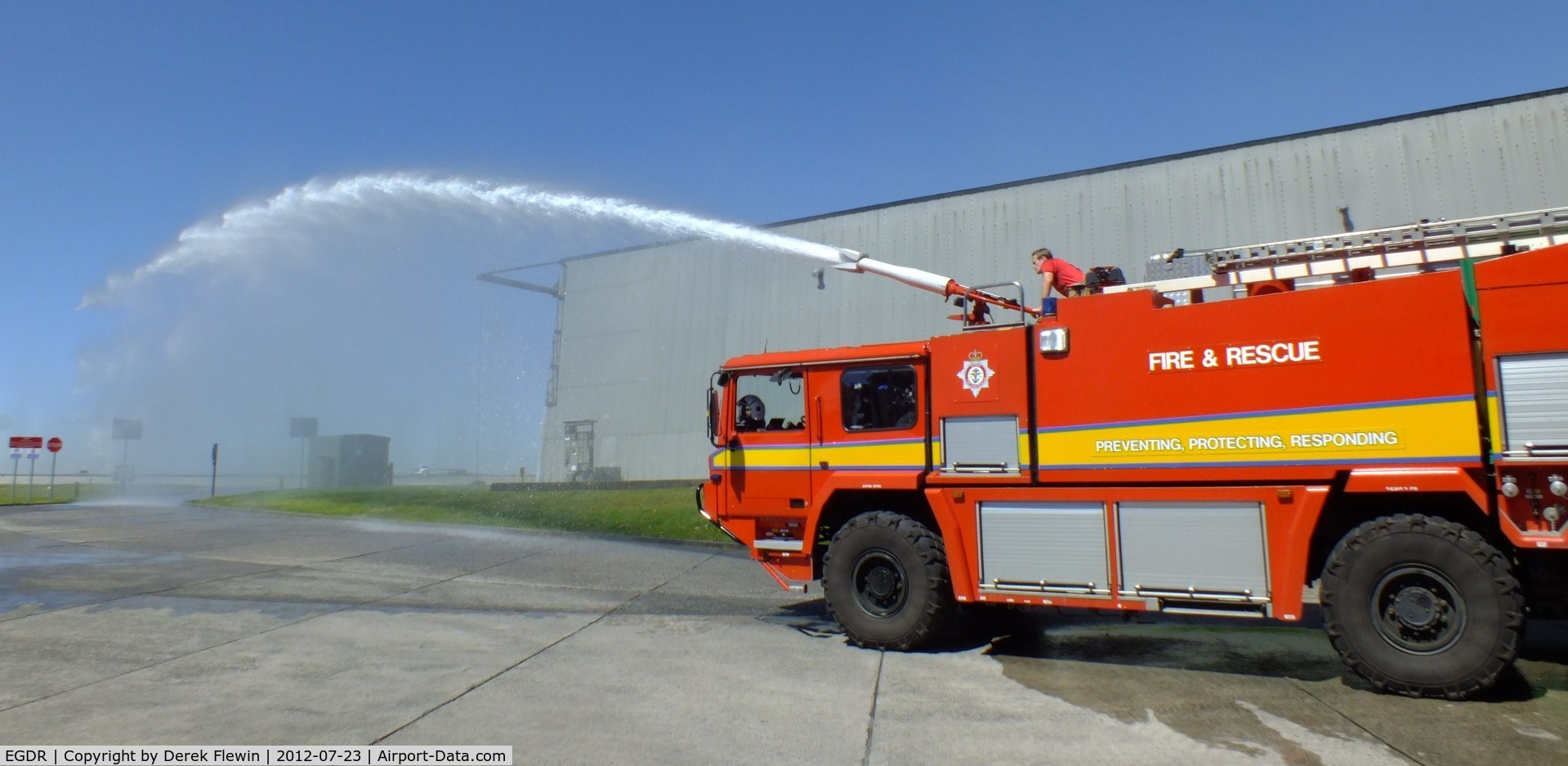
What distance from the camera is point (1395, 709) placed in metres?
5.83

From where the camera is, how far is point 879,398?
8.27m

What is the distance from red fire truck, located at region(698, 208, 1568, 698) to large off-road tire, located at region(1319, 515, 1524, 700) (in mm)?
15

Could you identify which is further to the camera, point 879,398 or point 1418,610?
point 879,398

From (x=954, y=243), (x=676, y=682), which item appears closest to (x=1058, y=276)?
(x=676, y=682)

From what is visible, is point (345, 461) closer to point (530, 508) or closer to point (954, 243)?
point (530, 508)

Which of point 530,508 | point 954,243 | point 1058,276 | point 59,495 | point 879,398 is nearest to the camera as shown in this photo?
point 879,398

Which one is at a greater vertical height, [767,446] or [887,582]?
[767,446]

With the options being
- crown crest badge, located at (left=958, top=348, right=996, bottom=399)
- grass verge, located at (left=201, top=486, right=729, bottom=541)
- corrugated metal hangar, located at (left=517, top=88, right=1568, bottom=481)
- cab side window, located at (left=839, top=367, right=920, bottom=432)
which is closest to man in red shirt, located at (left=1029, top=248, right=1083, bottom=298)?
crown crest badge, located at (left=958, top=348, right=996, bottom=399)

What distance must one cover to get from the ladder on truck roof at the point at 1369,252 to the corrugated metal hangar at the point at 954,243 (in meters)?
8.31

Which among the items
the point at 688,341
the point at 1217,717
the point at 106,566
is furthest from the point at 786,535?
the point at 688,341

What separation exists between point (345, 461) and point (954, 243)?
27771 millimetres

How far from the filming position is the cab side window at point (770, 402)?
28.8 ft

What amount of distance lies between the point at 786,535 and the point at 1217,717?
4.19 meters

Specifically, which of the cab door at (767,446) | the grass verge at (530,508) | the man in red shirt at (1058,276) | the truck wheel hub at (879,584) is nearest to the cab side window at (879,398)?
the cab door at (767,446)
